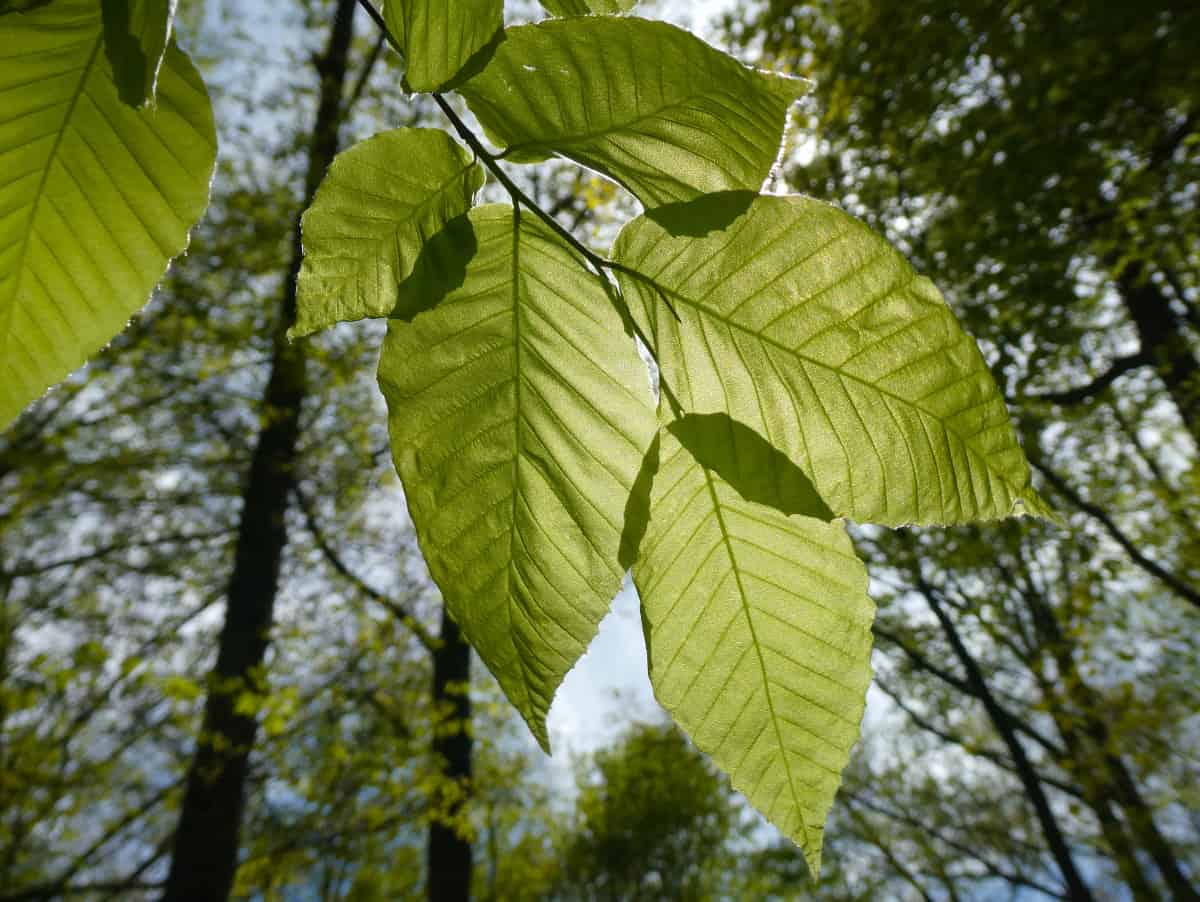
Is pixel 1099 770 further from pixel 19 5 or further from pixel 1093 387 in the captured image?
pixel 19 5

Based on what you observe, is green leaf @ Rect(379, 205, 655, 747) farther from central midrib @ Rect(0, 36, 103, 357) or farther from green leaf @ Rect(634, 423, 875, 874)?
central midrib @ Rect(0, 36, 103, 357)

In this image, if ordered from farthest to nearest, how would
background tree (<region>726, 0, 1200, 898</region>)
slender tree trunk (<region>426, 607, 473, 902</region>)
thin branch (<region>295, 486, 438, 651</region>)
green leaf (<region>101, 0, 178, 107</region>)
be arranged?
thin branch (<region>295, 486, 438, 651</region>) → slender tree trunk (<region>426, 607, 473, 902</region>) → background tree (<region>726, 0, 1200, 898</region>) → green leaf (<region>101, 0, 178, 107</region>)

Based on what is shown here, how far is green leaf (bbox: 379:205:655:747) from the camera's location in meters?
0.28

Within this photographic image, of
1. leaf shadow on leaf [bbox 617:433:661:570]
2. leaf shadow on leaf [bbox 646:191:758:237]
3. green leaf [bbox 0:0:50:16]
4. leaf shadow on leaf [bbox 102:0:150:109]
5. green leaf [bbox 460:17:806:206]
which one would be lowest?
leaf shadow on leaf [bbox 617:433:661:570]

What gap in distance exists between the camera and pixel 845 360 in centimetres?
28

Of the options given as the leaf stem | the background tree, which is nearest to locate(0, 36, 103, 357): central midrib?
the leaf stem

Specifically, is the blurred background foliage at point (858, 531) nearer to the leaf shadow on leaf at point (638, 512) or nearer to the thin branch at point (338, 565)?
the thin branch at point (338, 565)

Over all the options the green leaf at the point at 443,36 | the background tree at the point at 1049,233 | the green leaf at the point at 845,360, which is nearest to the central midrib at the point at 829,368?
the green leaf at the point at 845,360

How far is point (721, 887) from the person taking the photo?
39.1 feet

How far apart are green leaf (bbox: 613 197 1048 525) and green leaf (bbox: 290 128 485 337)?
89mm

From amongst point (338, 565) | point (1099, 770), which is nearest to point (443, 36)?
point (338, 565)

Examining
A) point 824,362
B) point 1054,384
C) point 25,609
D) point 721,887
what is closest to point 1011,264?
point 1054,384

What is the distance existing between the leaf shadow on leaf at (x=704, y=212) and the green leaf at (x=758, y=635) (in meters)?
0.08

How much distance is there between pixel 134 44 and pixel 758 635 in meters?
0.31
